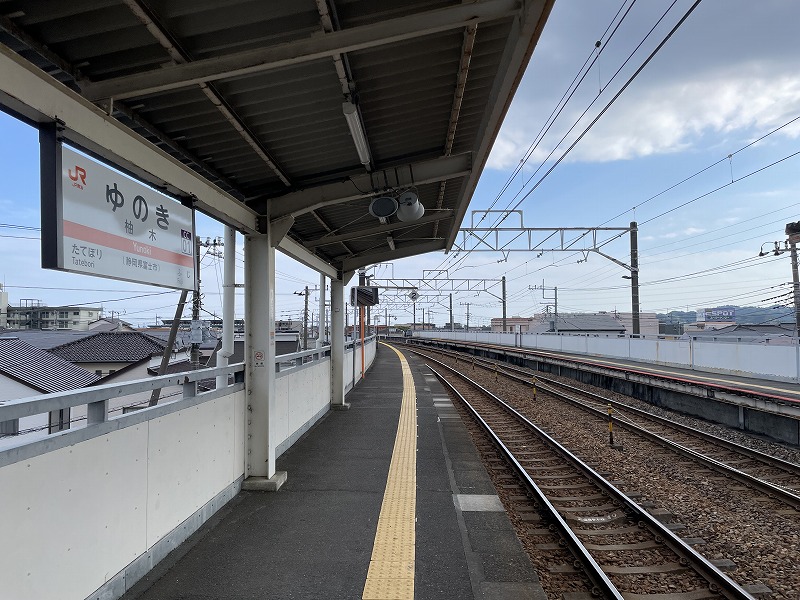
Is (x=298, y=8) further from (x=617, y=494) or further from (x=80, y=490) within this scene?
(x=617, y=494)

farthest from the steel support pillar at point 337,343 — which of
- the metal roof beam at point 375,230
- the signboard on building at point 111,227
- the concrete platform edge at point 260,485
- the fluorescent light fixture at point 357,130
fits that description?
the signboard on building at point 111,227

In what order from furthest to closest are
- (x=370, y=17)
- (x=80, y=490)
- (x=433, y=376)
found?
(x=433, y=376)
(x=370, y=17)
(x=80, y=490)

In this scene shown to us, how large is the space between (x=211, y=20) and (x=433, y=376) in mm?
18960

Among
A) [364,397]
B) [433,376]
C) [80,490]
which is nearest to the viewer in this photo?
[80,490]

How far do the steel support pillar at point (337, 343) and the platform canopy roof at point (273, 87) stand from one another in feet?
17.6

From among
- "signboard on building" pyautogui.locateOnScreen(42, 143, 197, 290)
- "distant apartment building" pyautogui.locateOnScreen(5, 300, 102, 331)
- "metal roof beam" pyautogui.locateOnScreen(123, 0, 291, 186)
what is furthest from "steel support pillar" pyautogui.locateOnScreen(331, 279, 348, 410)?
"distant apartment building" pyautogui.locateOnScreen(5, 300, 102, 331)

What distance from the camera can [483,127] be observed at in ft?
15.9

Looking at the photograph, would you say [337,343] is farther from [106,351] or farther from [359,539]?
[106,351]

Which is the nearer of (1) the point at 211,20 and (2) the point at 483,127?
(1) the point at 211,20

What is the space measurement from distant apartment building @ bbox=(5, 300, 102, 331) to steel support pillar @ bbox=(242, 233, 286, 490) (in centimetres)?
2576

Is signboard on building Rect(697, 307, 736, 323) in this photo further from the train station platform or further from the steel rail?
the train station platform

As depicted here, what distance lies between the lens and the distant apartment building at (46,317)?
36.1 meters

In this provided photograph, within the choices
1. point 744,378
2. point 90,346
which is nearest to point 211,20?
point 744,378

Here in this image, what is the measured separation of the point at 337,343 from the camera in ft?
37.3
